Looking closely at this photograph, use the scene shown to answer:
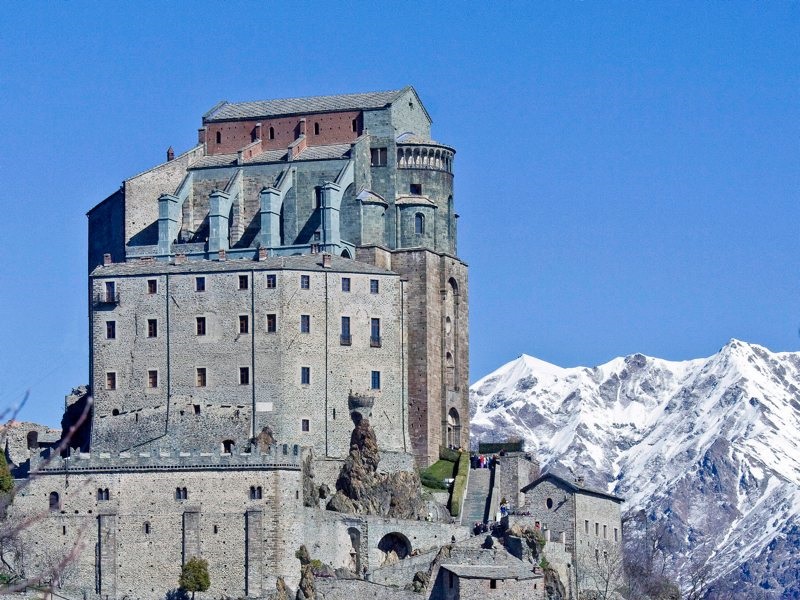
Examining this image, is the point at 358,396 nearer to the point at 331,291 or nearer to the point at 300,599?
the point at 331,291

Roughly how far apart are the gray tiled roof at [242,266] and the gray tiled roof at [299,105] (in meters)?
12.3

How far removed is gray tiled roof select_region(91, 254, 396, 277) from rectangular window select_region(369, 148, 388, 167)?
823 cm

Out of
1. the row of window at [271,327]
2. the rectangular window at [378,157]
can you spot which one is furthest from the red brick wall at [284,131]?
the row of window at [271,327]

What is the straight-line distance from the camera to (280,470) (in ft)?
339

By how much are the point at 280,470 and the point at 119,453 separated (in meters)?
8.41

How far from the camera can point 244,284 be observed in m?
111

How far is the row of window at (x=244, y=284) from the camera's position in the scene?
110 meters

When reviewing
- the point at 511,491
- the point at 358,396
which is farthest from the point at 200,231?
the point at 511,491

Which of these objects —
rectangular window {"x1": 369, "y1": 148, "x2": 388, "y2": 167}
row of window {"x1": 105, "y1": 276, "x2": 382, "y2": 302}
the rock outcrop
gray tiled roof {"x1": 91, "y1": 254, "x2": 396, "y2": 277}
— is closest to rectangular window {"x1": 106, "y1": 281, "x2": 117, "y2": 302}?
row of window {"x1": 105, "y1": 276, "x2": 382, "y2": 302}

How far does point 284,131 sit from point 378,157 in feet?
21.3

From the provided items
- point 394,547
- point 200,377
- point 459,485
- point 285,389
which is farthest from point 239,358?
point 459,485

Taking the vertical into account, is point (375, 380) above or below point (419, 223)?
below

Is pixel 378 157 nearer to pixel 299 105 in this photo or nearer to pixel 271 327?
pixel 299 105

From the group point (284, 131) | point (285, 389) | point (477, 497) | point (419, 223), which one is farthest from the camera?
point (284, 131)
